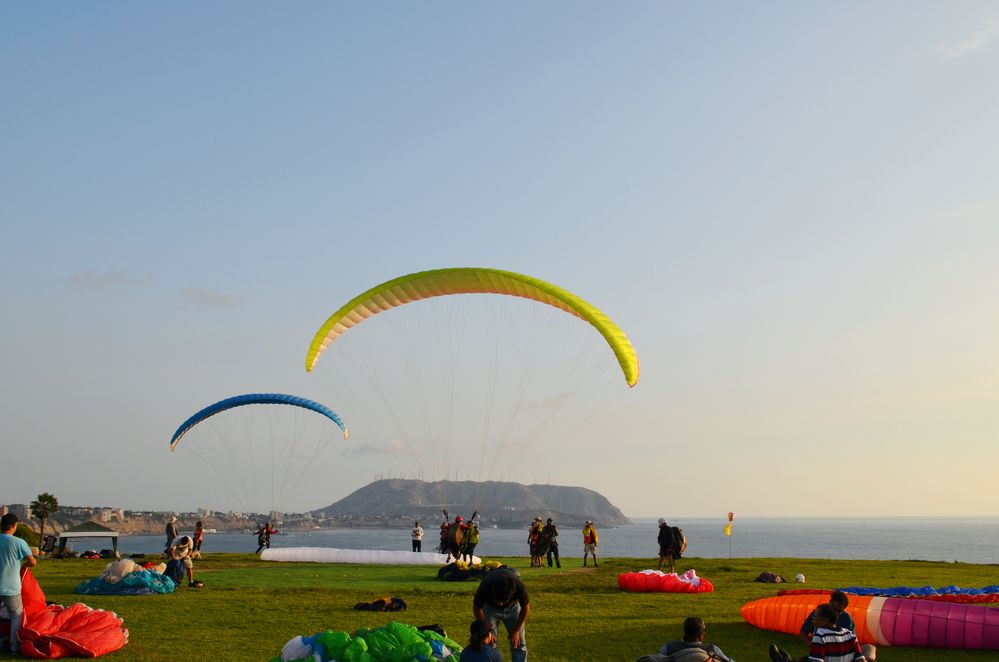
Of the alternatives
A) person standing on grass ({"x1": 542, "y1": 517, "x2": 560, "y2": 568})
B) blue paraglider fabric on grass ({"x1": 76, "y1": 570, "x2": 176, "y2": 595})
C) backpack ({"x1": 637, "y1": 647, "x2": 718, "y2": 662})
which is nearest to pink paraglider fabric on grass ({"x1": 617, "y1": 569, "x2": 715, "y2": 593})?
person standing on grass ({"x1": 542, "y1": 517, "x2": 560, "y2": 568})

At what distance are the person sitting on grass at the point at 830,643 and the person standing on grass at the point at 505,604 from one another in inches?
96.8

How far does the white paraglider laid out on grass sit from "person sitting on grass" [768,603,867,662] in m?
17.6

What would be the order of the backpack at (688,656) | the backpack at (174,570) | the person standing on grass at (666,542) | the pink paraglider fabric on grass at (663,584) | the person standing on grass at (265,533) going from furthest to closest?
the person standing on grass at (265,533) < the person standing on grass at (666,542) < the backpack at (174,570) < the pink paraglider fabric on grass at (663,584) < the backpack at (688,656)

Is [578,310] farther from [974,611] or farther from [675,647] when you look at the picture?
[675,647]

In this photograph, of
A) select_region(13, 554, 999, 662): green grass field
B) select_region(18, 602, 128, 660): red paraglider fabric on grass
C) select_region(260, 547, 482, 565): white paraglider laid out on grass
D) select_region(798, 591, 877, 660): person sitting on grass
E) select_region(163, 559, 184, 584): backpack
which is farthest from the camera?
select_region(260, 547, 482, 565): white paraglider laid out on grass

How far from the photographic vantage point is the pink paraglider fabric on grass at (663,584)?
1830cm

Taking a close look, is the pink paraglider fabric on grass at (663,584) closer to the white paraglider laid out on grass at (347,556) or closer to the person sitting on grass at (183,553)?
the white paraglider laid out on grass at (347,556)

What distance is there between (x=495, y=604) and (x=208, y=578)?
15.1m

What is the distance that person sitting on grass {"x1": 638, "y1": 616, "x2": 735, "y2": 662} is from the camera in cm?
783

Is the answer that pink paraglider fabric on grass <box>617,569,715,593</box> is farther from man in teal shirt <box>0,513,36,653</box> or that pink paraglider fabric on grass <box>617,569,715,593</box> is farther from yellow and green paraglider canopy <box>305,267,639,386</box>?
man in teal shirt <box>0,513,36,653</box>

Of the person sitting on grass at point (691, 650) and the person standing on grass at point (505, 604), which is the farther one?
the person standing on grass at point (505, 604)

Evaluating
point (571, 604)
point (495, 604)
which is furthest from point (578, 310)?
point (495, 604)

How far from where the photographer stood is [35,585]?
10.6m

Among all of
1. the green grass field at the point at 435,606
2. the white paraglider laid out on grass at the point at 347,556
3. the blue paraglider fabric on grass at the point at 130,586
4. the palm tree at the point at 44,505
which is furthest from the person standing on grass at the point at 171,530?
the palm tree at the point at 44,505
